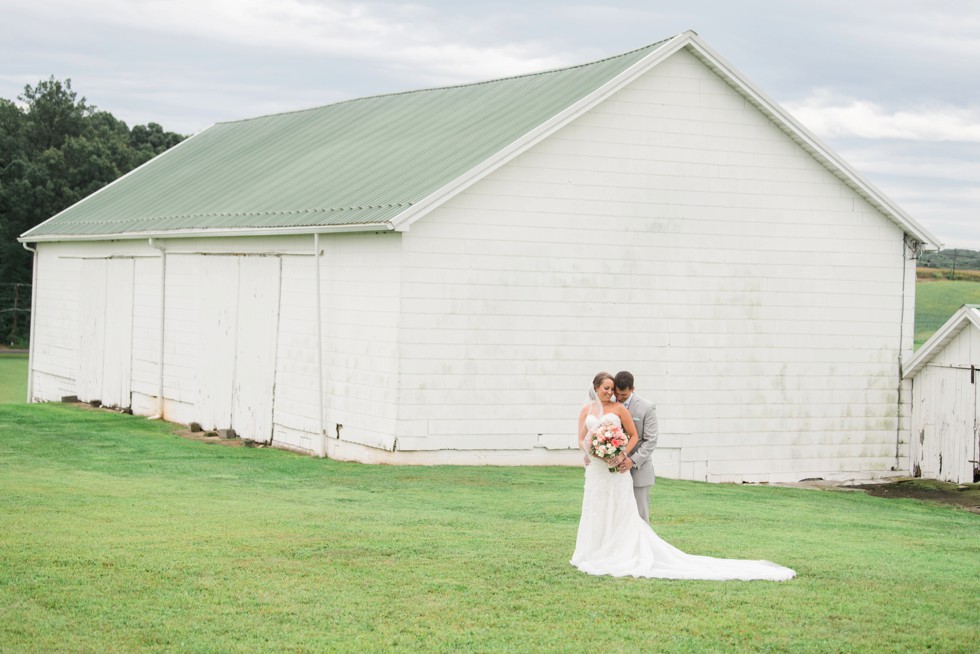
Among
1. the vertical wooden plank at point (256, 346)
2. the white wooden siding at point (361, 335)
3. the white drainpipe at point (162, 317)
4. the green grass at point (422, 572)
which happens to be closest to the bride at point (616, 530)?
the green grass at point (422, 572)

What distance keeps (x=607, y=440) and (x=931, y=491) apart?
1288 centimetres

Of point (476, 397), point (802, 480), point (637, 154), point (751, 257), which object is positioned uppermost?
point (637, 154)


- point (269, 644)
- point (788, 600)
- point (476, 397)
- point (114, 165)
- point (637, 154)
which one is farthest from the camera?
point (114, 165)

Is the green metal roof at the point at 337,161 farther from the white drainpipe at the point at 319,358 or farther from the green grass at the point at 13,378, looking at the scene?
the green grass at the point at 13,378

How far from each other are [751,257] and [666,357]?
247cm

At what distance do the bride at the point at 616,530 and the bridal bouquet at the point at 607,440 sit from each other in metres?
0.04

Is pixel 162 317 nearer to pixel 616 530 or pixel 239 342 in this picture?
pixel 239 342

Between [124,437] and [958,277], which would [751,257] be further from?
[958,277]

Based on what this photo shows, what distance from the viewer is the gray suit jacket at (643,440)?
1230 cm

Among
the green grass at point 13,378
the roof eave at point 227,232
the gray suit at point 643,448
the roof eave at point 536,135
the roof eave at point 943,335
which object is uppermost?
the roof eave at point 536,135

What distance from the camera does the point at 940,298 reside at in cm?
6162

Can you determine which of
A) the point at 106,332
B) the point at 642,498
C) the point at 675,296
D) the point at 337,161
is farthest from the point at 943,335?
the point at 106,332

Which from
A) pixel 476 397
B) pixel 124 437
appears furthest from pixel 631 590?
pixel 124 437

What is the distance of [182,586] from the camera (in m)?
10.7
